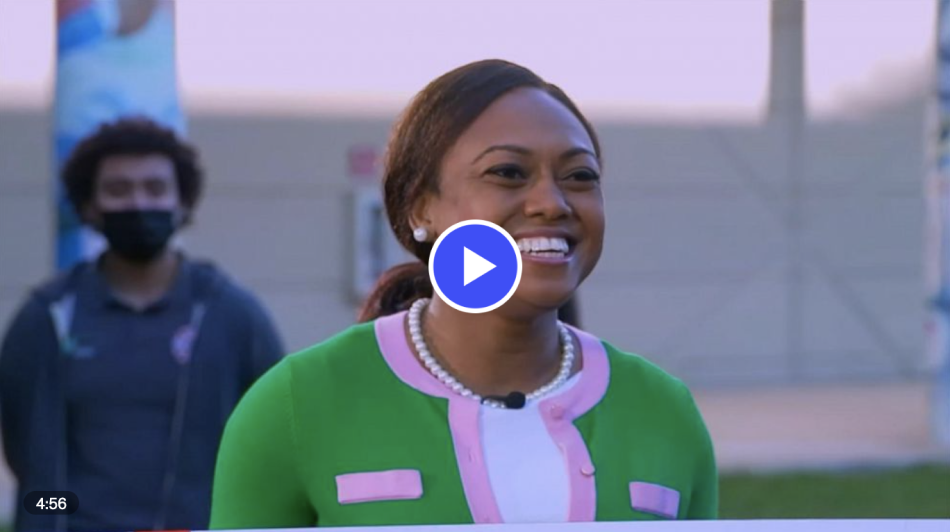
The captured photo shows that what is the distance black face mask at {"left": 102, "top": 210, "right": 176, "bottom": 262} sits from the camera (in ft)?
12.0

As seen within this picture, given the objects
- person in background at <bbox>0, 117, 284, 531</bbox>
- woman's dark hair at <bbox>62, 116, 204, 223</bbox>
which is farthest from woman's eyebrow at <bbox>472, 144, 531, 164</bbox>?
woman's dark hair at <bbox>62, 116, 204, 223</bbox>

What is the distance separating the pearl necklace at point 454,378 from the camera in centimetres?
182

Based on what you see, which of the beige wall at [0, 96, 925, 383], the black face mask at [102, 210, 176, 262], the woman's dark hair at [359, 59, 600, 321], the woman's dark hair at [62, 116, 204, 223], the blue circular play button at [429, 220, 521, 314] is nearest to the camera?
the blue circular play button at [429, 220, 521, 314]

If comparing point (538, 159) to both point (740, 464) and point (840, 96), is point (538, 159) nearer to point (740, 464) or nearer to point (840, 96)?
point (740, 464)

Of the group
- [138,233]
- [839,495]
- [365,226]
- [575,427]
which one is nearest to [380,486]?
[575,427]

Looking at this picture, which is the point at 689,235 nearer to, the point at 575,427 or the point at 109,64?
the point at 109,64

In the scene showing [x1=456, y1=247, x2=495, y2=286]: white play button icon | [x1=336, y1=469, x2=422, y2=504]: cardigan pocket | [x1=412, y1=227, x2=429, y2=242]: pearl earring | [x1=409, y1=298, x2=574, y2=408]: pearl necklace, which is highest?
[x1=412, y1=227, x2=429, y2=242]: pearl earring

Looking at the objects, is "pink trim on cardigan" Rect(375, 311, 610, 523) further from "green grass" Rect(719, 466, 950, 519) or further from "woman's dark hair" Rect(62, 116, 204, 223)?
"green grass" Rect(719, 466, 950, 519)

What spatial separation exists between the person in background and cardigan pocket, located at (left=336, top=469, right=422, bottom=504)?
1547mm

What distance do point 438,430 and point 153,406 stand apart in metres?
1.79

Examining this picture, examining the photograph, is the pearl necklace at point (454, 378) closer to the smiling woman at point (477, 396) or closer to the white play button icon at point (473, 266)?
the smiling woman at point (477, 396)

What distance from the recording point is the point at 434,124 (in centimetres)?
180

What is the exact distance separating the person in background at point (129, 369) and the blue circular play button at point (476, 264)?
1.67 metres

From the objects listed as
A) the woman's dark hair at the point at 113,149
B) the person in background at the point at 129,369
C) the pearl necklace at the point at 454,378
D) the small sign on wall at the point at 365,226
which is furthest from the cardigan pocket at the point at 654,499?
the small sign on wall at the point at 365,226
